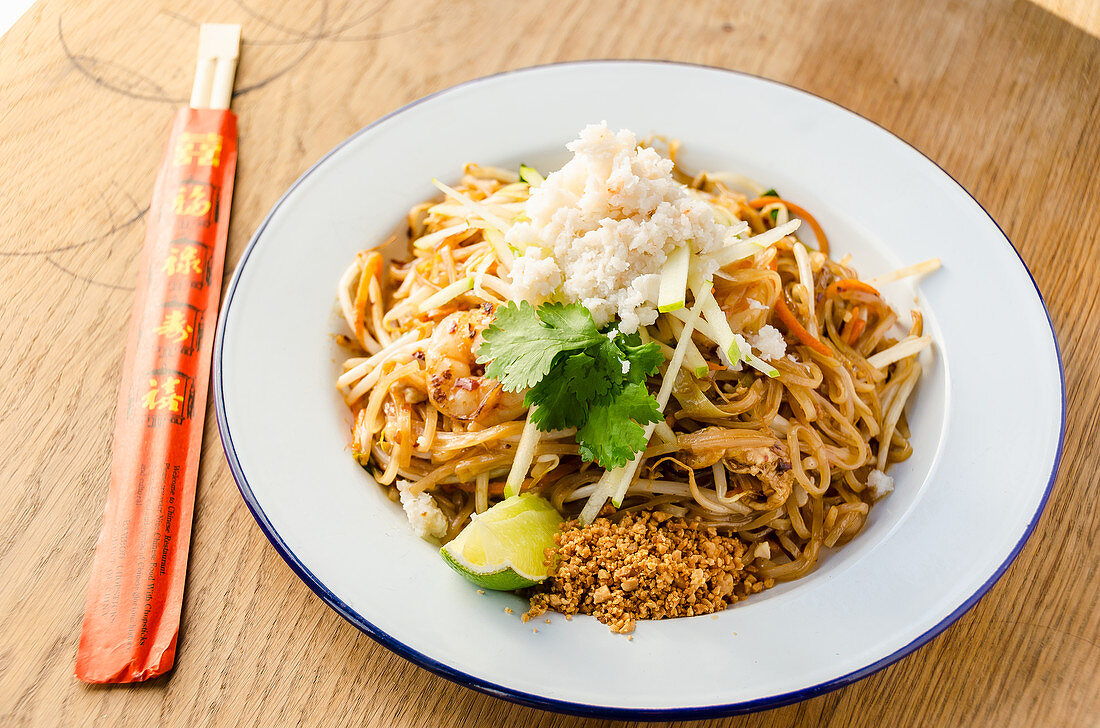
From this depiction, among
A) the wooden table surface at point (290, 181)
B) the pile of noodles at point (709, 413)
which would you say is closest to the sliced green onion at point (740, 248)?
the pile of noodles at point (709, 413)

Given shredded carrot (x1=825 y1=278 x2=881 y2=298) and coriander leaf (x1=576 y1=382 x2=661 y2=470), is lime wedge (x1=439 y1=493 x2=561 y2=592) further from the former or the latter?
shredded carrot (x1=825 y1=278 x2=881 y2=298)

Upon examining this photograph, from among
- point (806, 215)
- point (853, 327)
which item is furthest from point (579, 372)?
point (806, 215)

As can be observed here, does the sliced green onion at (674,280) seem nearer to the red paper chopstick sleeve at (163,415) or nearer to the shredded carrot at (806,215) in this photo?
the shredded carrot at (806,215)

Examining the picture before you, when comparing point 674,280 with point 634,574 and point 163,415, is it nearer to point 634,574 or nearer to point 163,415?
point 634,574

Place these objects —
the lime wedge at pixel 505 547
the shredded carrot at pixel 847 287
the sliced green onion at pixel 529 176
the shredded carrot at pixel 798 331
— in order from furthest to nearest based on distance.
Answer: the sliced green onion at pixel 529 176, the shredded carrot at pixel 847 287, the shredded carrot at pixel 798 331, the lime wedge at pixel 505 547

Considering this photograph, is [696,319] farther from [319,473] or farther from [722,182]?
[319,473]

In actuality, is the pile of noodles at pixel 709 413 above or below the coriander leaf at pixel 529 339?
below

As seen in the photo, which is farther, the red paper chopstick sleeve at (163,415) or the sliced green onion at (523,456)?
the sliced green onion at (523,456)
